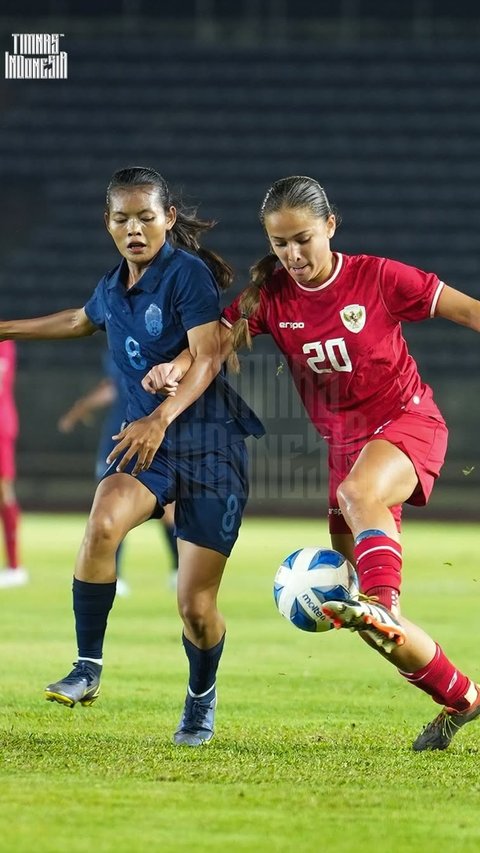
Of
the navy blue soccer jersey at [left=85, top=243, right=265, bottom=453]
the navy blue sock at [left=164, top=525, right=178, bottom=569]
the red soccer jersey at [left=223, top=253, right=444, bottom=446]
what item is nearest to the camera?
the red soccer jersey at [left=223, top=253, right=444, bottom=446]

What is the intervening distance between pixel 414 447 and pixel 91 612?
51.3 inches

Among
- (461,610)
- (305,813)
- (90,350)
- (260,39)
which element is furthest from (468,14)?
(305,813)

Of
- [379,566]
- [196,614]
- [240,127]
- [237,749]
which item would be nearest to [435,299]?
[379,566]

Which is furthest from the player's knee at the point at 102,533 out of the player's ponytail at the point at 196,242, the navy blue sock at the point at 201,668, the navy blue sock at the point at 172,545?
the navy blue sock at the point at 172,545

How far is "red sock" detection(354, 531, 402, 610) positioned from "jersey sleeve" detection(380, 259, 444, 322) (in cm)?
90

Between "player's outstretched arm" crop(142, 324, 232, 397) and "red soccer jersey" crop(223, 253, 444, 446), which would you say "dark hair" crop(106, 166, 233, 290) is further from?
"player's outstretched arm" crop(142, 324, 232, 397)

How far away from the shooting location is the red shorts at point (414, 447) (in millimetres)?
4906

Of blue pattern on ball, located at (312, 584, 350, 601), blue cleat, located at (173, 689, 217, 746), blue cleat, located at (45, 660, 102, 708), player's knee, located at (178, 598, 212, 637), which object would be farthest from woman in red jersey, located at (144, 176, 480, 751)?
blue cleat, located at (45, 660, 102, 708)

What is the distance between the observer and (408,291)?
4.98 meters

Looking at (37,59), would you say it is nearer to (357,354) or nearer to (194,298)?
(194,298)

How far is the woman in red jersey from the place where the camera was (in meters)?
4.81

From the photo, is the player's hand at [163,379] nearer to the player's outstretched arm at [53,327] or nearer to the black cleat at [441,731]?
the player's outstretched arm at [53,327]

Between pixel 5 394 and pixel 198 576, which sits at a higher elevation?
pixel 198 576

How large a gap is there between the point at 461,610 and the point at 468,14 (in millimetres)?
17698
